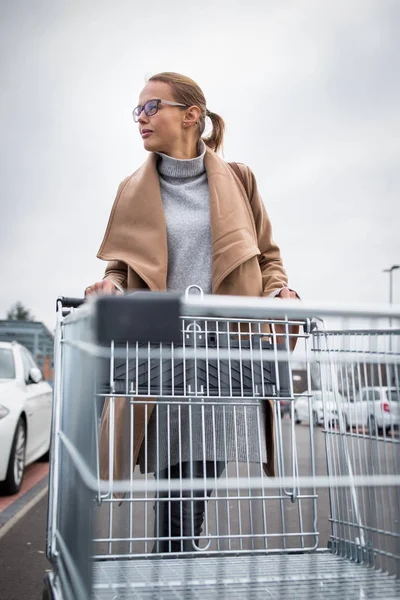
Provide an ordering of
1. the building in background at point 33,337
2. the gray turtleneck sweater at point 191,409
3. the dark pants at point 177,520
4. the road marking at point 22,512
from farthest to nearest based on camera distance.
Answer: the building in background at point 33,337 → the road marking at point 22,512 → the gray turtleneck sweater at point 191,409 → the dark pants at point 177,520

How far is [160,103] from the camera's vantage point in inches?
106

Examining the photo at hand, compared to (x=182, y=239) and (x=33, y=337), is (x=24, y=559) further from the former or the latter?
(x=33, y=337)

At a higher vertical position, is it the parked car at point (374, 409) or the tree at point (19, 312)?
the tree at point (19, 312)

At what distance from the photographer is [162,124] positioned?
8.80 feet

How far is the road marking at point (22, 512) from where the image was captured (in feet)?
16.5

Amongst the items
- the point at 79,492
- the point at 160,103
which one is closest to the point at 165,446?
→ the point at 79,492

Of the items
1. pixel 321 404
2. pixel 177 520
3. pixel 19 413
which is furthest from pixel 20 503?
pixel 321 404

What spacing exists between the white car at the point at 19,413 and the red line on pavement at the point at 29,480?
9 centimetres

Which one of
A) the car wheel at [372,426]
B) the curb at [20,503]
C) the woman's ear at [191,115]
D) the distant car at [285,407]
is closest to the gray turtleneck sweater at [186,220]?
the woman's ear at [191,115]

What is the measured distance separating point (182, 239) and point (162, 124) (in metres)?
0.47

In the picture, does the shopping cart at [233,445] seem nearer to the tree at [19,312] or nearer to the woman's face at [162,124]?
the woman's face at [162,124]

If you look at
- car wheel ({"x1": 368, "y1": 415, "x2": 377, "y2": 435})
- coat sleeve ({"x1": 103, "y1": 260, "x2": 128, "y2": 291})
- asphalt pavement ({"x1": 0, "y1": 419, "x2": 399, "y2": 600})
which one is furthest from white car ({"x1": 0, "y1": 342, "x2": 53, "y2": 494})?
car wheel ({"x1": 368, "y1": 415, "x2": 377, "y2": 435})

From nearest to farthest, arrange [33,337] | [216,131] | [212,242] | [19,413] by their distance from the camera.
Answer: [212,242]
[216,131]
[19,413]
[33,337]

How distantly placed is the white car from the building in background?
26.9ft
